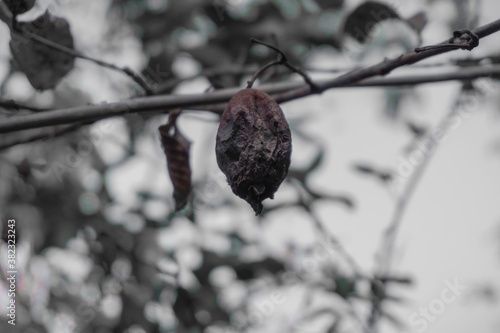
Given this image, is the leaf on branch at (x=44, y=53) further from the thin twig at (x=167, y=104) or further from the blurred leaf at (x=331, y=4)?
the blurred leaf at (x=331, y=4)

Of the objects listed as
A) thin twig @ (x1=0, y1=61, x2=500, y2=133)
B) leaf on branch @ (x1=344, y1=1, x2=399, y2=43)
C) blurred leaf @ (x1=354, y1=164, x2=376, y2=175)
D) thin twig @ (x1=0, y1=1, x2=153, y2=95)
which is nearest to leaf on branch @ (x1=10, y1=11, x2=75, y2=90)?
thin twig @ (x1=0, y1=1, x2=153, y2=95)

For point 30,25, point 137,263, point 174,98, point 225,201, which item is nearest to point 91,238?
point 137,263

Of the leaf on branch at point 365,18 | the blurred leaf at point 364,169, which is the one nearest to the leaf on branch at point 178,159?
the leaf on branch at point 365,18

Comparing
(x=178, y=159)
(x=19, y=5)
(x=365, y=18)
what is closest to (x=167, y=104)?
(x=178, y=159)

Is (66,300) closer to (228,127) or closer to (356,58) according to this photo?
(356,58)

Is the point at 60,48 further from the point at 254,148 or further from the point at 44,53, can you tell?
the point at 254,148

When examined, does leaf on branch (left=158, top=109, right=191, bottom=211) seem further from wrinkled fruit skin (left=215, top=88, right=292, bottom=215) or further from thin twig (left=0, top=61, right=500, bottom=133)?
wrinkled fruit skin (left=215, top=88, right=292, bottom=215)
